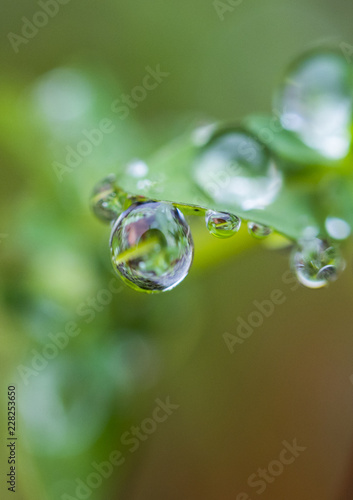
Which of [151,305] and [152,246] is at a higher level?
[151,305]

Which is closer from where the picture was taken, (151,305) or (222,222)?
(222,222)

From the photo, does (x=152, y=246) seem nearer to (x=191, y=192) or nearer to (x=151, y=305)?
(x=191, y=192)

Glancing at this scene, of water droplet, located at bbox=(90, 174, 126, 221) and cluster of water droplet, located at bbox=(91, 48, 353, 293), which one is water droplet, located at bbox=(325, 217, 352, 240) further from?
water droplet, located at bbox=(90, 174, 126, 221)

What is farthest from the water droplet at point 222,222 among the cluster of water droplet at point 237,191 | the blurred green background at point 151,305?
the blurred green background at point 151,305

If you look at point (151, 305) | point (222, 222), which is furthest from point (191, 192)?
point (151, 305)

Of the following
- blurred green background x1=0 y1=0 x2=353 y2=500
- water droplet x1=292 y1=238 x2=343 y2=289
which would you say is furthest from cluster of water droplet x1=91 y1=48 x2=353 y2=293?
blurred green background x1=0 y1=0 x2=353 y2=500

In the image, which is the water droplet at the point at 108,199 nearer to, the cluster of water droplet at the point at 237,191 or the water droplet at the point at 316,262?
the cluster of water droplet at the point at 237,191
